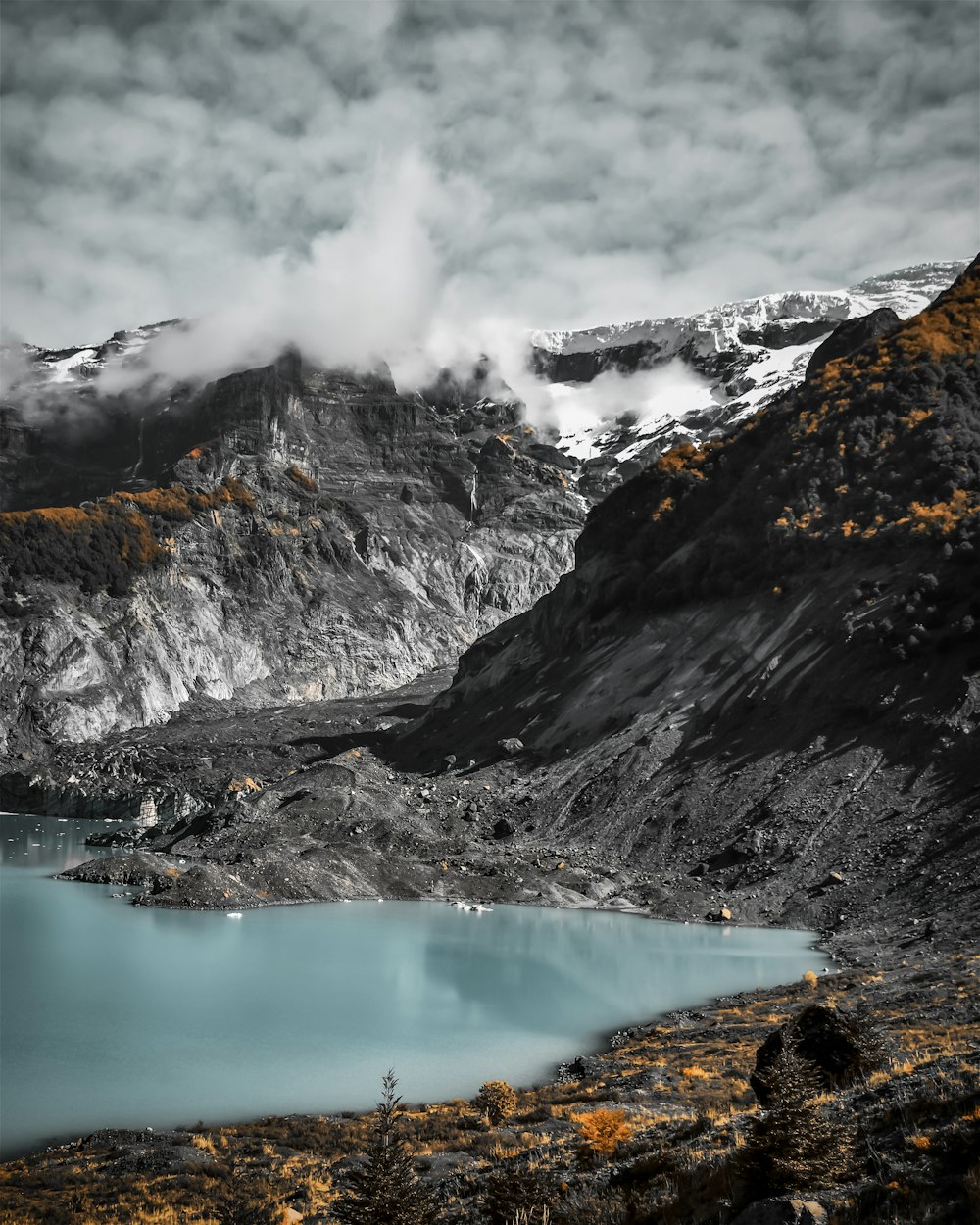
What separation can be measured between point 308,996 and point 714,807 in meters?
A: 40.8

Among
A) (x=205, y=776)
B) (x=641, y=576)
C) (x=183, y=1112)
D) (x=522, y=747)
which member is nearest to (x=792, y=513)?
(x=641, y=576)

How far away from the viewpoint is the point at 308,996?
156 ft

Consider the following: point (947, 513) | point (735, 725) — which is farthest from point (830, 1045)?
point (947, 513)

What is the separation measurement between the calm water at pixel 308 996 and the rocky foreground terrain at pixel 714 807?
13.1 feet

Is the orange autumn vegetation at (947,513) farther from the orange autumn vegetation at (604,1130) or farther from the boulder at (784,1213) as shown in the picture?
the boulder at (784,1213)

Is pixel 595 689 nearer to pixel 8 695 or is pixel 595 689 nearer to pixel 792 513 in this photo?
pixel 792 513

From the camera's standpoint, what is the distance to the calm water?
32688 millimetres

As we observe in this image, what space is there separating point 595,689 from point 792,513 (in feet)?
92.6

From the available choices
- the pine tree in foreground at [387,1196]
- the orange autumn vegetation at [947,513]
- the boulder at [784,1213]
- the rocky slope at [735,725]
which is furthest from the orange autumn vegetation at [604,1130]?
the orange autumn vegetation at [947,513]

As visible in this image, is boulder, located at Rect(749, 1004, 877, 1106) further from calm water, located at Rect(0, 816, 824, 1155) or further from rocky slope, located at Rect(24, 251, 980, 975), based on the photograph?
rocky slope, located at Rect(24, 251, 980, 975)

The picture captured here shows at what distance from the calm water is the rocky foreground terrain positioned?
13.1 feet

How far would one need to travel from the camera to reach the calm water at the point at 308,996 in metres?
32.7

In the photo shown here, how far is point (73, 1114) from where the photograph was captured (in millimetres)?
29500

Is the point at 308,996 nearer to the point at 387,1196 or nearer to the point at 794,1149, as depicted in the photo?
the point at 387,1196
